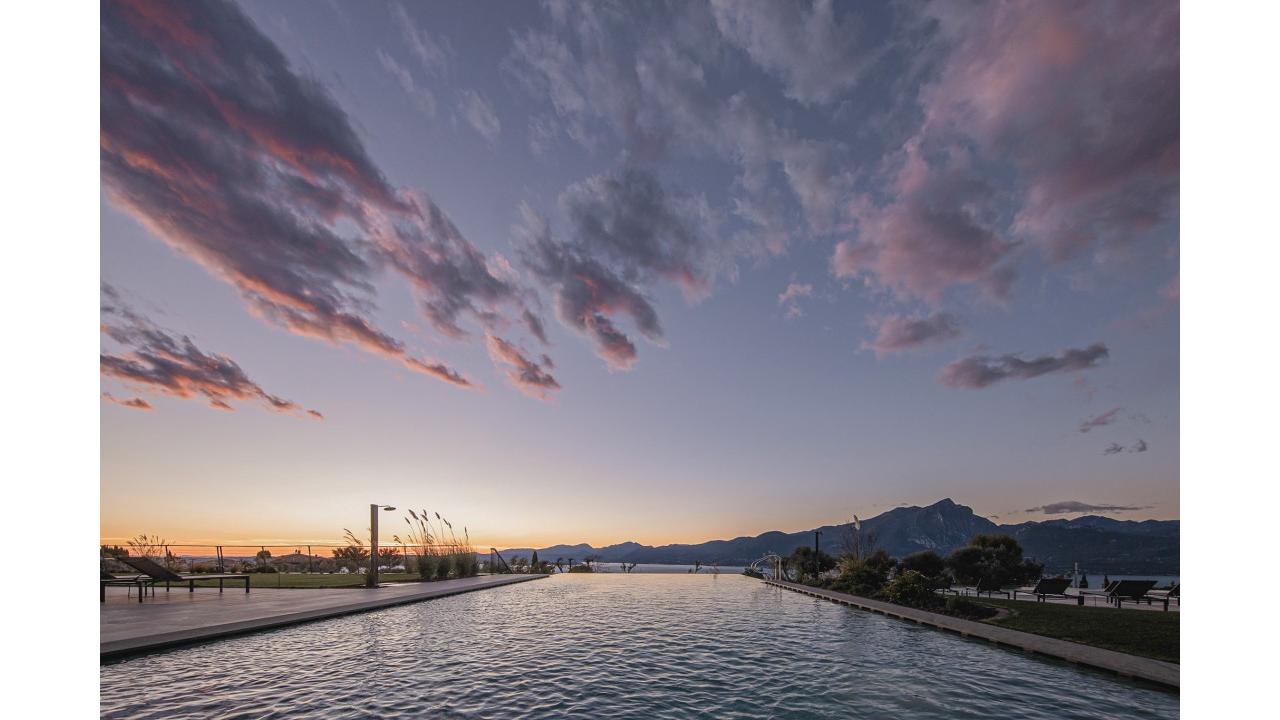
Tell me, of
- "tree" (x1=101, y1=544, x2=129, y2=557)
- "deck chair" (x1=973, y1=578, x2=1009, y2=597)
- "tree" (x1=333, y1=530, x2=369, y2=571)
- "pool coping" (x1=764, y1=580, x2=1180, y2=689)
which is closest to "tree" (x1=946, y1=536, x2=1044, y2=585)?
"deck chair" (x1=973, y1=578, x2=1009, y2=597)

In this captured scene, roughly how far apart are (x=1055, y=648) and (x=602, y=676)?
748 centimetres

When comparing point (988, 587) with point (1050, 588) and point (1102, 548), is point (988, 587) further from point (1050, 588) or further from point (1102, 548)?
point (1102, 548)

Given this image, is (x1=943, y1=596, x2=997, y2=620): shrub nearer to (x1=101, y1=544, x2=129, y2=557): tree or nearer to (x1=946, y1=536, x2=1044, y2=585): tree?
(x1=946, y1=536, x2=1044, y2=585): tree

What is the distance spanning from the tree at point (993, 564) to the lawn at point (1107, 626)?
44.7 ft

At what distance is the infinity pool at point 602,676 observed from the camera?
557cm

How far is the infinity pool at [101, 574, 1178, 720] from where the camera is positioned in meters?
5.57

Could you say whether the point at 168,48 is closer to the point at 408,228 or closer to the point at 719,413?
the point at 408,228

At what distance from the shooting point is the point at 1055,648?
7.96 meters

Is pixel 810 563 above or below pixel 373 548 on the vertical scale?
below

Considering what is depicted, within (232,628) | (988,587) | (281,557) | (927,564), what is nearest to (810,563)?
(927,564)

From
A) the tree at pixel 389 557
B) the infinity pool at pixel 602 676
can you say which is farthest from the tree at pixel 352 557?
the infinity pool at pixel 602 676

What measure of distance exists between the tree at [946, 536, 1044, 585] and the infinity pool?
58.7 feet
